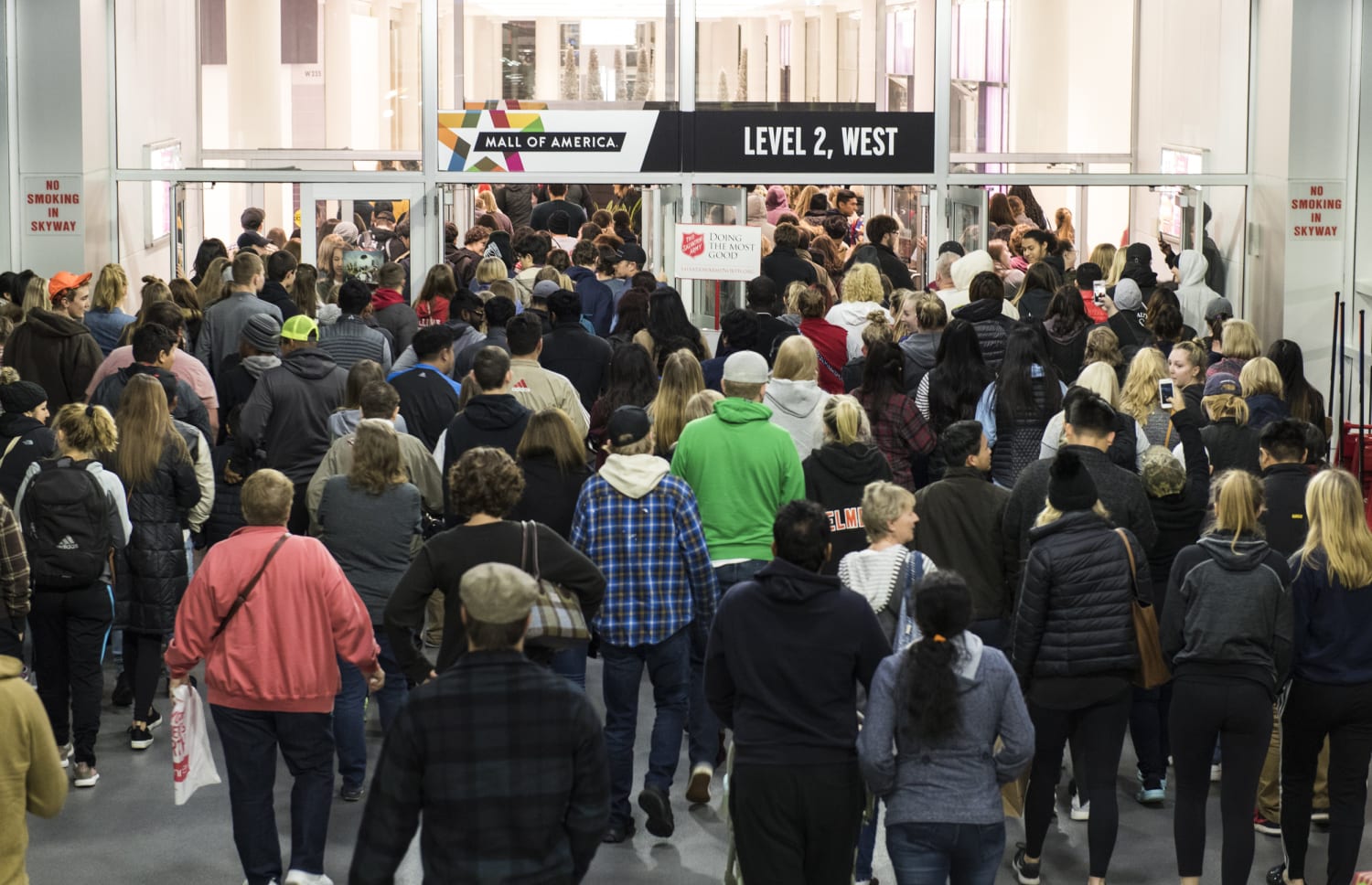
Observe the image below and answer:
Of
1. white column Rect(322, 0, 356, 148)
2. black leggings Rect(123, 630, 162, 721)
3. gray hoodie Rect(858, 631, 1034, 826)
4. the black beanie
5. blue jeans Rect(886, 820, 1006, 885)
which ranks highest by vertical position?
white column Rect(322, 0, 356, 148)

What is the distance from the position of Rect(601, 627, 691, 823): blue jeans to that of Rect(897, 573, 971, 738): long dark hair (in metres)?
1.79

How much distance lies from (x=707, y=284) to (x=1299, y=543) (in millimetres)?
7416

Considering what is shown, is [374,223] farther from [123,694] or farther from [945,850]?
[945,850]

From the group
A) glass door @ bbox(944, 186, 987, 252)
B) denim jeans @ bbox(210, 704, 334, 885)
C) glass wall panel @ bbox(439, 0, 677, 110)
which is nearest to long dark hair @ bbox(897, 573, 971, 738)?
denim jeans @ bbox(210, 704, 334, 885)

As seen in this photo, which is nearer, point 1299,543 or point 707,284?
point 1299,543

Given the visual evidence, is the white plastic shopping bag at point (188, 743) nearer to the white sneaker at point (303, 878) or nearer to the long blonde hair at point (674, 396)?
the white sneaker at point (303, 878)

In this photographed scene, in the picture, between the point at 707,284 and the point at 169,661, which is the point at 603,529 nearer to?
the point at 169,661

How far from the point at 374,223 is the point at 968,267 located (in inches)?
205

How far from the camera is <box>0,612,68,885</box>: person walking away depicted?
14.1 ft

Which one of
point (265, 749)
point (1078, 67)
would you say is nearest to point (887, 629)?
point (265, 749)

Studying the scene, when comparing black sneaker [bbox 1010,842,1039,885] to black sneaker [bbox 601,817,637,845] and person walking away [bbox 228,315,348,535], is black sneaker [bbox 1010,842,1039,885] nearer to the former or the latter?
black sneaker [bbox 601,817,637,845]

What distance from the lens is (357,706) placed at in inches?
260

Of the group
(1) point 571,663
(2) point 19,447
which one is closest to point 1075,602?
(1) point 571,663

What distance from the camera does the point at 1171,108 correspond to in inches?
554
